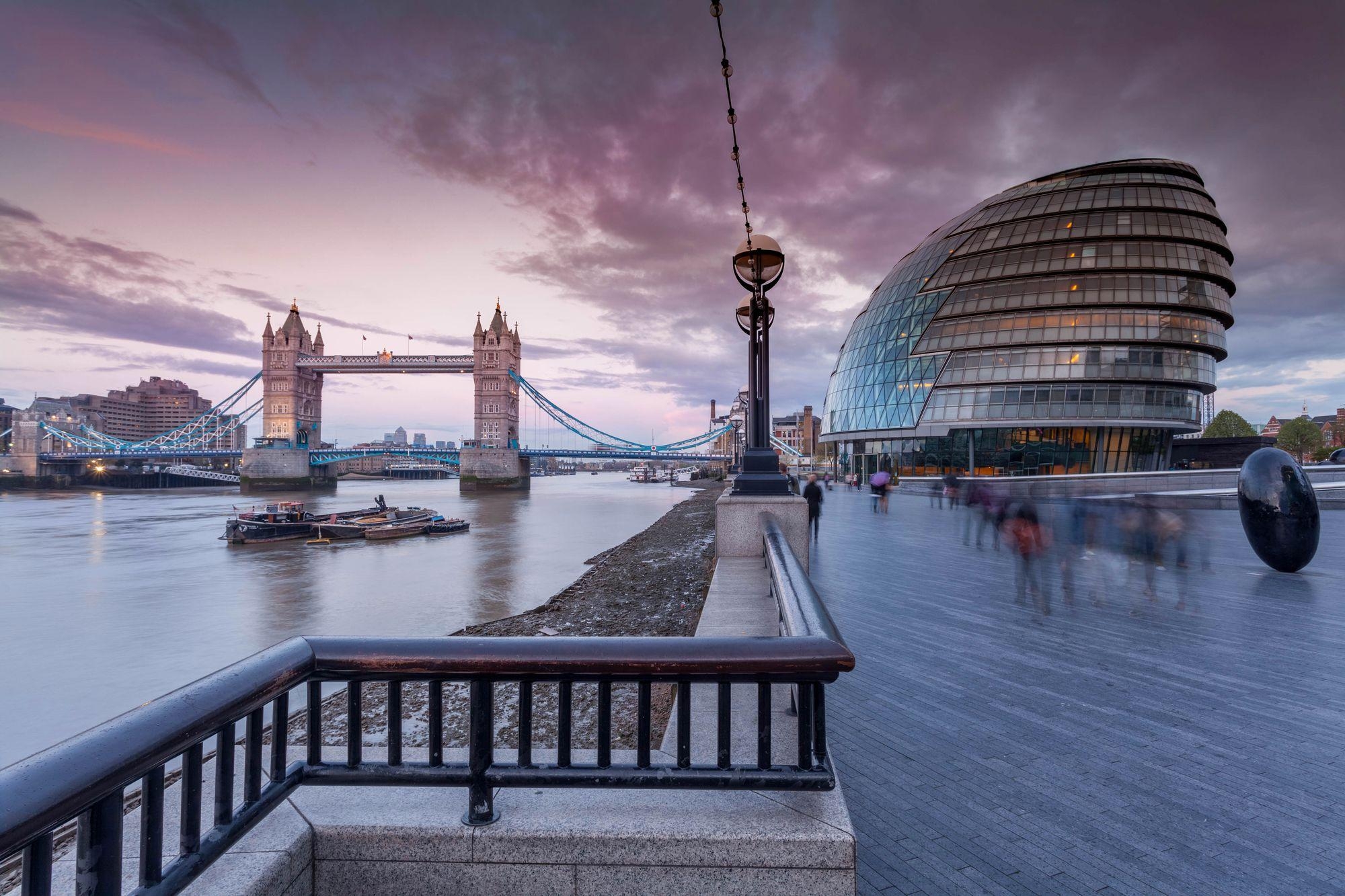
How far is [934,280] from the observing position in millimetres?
49406

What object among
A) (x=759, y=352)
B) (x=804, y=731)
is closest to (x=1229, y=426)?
(x=759, y=352)

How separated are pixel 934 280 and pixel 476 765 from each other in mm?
54236

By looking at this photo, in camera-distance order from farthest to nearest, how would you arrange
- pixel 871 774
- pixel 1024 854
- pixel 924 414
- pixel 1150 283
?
pixel 924 414, pixel 1150 283, pixel 871 774, pixel 1024 854

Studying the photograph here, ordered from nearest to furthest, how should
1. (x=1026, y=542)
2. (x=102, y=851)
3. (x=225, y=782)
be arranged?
(x=102, y=851) < (x=225, y=782) < (x=1026, y=542)

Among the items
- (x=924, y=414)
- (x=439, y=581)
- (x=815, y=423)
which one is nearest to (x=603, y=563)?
(x=439, y=581)

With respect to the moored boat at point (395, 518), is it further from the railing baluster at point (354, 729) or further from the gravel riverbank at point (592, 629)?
the railing baluster at point (354, 729)

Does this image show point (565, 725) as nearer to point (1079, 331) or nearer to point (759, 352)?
point (759, 352)

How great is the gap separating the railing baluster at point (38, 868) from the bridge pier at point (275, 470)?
326ft

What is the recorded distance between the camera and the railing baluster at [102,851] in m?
1.37

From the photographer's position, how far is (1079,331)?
4275 centimetres

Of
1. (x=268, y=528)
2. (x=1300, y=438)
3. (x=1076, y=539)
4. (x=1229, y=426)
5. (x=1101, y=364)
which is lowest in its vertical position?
(x=268, y=528)

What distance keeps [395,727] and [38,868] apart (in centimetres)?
94

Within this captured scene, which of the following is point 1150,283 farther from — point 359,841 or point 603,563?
point 359,841

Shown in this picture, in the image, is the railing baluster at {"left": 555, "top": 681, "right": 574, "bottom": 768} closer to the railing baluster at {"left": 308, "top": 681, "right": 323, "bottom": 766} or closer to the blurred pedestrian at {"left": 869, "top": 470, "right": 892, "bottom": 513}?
the railing baluster at {"left": 308, "top": 681, "right": 323, "bottom": 766}
